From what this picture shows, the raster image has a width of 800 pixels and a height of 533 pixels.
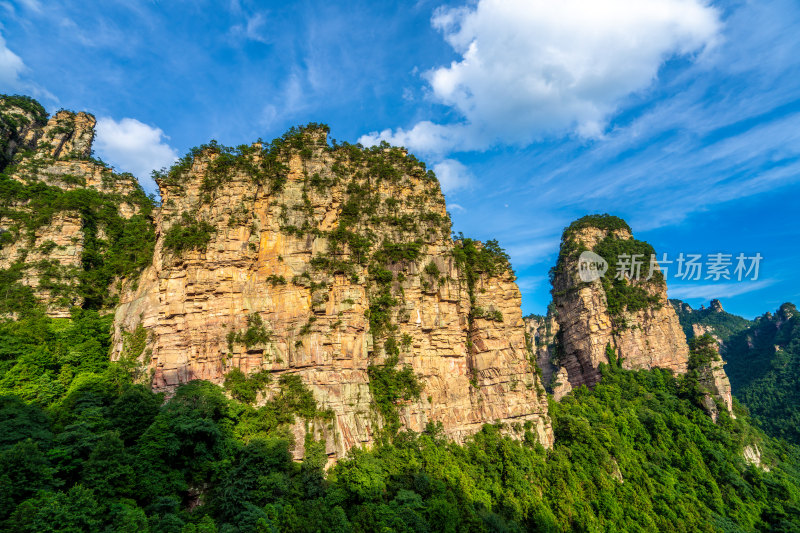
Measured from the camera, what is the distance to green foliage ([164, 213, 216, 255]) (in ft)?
97.0

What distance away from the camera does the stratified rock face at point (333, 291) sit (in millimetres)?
28453

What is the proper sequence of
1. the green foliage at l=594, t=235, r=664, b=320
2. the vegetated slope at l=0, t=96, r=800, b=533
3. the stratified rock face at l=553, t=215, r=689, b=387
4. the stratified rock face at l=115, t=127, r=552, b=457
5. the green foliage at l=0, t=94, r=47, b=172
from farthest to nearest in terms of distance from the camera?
the green foliage at l=594, t=235, r=664, b=320
the stratified rock face at l=553, t=215, r=689, b=387
the green foliage at l=0, t=94, r=47, b=172
the stratified rock face at l=115, t=127, r=552, b=457
the vegetated slope at l=0, t=96, r=800, b=533

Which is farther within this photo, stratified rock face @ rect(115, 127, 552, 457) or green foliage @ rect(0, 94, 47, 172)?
green foliage @ rect(0, 94, 47, 172)

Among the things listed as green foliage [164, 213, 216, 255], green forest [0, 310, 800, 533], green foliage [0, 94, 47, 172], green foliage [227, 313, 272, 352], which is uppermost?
green foliage [0, 94, 47, 172]

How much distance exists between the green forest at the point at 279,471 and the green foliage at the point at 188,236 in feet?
27.8

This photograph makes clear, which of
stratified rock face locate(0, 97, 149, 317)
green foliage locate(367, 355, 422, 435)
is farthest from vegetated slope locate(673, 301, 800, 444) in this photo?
stratified rock face locate(0, 97, 149, 317)

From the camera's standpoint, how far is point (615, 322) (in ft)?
172

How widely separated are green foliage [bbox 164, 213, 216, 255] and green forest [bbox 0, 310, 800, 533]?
847 centimetres

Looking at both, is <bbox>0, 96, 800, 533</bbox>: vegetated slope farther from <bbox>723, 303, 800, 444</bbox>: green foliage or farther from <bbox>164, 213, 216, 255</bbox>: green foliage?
<bbox>723, 303, 800, 444</bbox>: green foliage

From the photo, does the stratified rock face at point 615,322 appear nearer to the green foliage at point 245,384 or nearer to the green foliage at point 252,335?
the green foliage at point 252,335

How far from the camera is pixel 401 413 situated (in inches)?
1233

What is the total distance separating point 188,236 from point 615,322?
164ft

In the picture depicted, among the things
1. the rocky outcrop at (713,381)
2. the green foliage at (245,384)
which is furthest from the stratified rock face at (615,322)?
the green foliage at (245,384)

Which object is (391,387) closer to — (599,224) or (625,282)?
(625,282)
